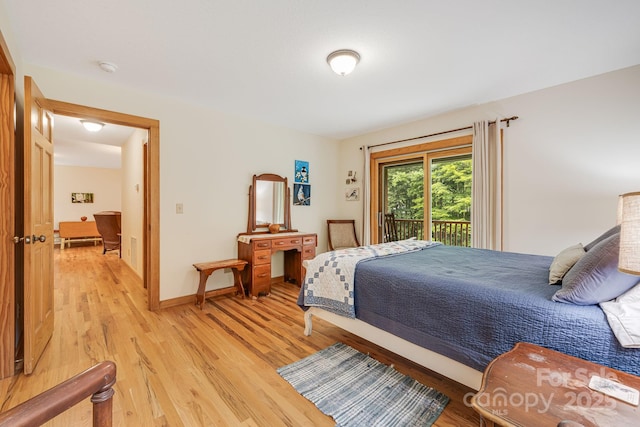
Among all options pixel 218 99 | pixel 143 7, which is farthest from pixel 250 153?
pixel 143 7

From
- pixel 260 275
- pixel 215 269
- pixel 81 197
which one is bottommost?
pixel 260 275

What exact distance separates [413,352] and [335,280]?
734 millimetres

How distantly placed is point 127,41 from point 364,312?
275cm

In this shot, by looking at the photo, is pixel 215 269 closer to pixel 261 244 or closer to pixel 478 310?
pixel 261 244

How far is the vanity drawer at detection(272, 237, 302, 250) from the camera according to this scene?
12.5ft

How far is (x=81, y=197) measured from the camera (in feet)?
28.4

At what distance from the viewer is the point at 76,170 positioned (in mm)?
8594

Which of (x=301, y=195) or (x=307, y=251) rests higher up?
(x=301, y=195)

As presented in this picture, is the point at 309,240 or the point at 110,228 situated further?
the point at 110,228

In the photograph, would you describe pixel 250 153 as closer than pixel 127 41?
No

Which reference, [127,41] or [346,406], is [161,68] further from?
[346,406]

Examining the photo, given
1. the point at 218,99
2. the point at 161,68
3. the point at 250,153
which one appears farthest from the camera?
the point at 250,153

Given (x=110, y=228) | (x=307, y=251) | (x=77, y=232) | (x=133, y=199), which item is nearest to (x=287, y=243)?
(x=307, y=251)

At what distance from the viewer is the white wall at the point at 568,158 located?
2623mm
